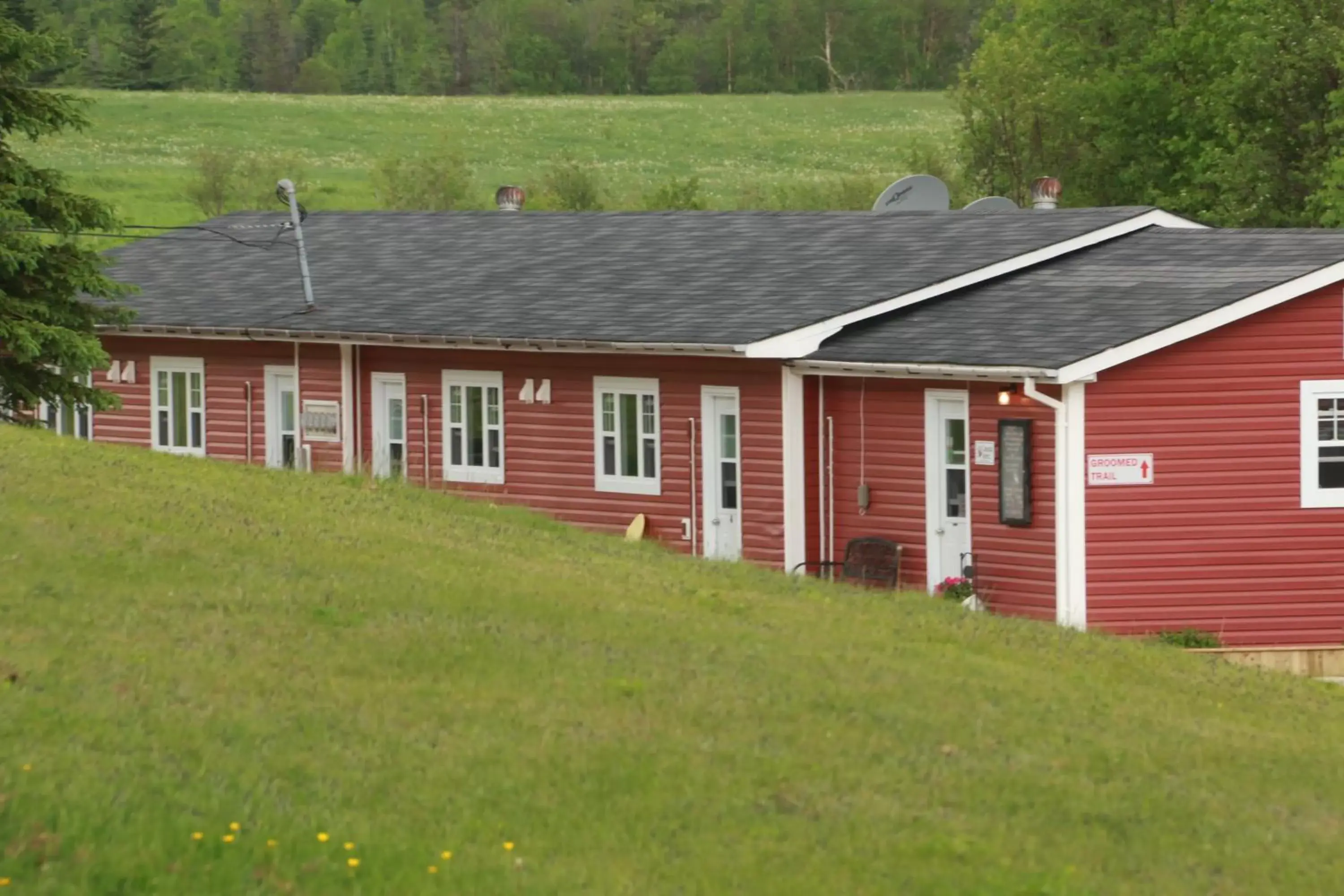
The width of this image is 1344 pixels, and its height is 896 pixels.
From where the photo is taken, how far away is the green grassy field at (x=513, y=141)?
74.6 meters

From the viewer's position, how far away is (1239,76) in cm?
4984

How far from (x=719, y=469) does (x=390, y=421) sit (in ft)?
18.4

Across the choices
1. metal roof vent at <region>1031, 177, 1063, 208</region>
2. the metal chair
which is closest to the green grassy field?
metal roof vent at <region>1031, 177, 1063, 208</region>

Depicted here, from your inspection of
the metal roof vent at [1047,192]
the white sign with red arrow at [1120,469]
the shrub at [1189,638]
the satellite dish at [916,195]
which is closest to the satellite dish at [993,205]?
the metal roof vent at [1047,192]

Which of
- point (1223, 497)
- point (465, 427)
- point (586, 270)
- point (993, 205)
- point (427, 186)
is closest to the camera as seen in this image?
point (1223, 497)

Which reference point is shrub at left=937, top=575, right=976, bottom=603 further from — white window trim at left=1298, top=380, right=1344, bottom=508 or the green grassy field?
the green grassy field

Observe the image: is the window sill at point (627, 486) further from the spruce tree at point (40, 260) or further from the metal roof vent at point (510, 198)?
the metal roof vent at point (510, 198)

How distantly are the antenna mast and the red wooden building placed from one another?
0.75 ft

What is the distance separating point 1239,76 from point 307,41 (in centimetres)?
10607

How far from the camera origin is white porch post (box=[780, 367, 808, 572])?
925 inches

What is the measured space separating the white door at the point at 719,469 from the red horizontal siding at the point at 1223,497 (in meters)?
4.66

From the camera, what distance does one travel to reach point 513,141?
97438 mm

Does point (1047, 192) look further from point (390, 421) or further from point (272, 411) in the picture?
point (272, 411)

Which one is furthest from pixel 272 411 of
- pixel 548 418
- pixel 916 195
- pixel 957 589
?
pixel 957 589
